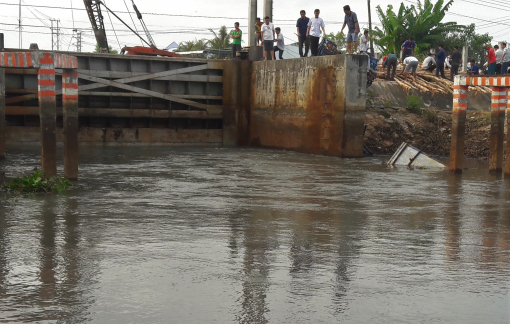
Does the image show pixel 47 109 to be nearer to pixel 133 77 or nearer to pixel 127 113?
pixel 127 113

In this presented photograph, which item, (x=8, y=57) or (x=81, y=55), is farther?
(x=81, y=55)

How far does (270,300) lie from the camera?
5.02 meters

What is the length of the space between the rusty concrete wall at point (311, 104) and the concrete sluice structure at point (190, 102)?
3 centimetres

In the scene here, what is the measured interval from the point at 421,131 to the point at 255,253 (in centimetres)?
1669

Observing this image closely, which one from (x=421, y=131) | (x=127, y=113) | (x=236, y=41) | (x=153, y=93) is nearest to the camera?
(x=421, y=131)

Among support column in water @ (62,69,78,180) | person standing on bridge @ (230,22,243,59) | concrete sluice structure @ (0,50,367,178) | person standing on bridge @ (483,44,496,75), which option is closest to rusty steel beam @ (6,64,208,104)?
concrete sluice structure @ (0,50,367,178)

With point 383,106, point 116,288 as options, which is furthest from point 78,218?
point 383,106

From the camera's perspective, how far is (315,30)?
68.7ft

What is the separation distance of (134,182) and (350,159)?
7.55m

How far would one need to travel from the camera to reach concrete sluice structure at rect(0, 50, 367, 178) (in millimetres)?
20453

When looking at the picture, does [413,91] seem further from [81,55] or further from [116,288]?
[116,288]

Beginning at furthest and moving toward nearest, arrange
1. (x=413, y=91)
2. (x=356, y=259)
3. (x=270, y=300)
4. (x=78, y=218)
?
(x=413, y=91) → (x=78, y=218) → (x=356, y=259) → (x=270, y=300)

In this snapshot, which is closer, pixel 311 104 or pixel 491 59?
pixel 311 104

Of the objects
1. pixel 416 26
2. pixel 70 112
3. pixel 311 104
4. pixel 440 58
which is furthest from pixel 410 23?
pixel 70 112
